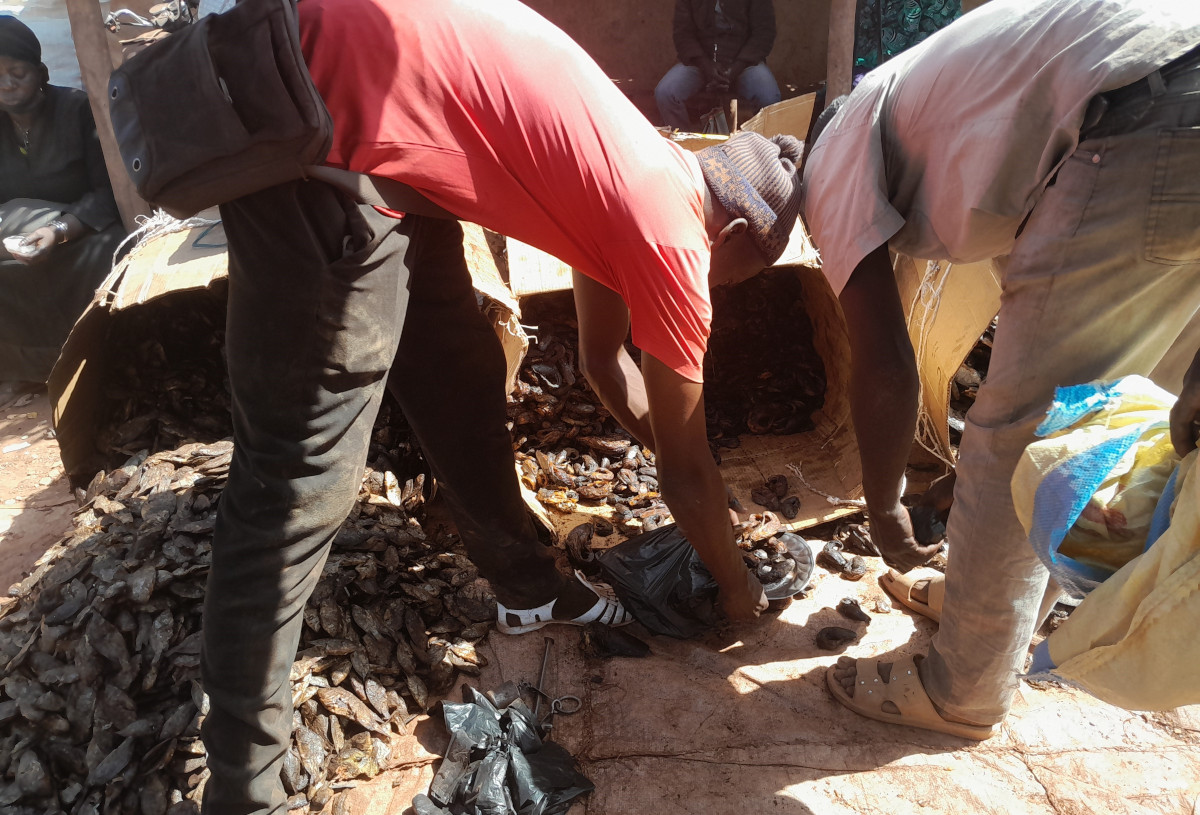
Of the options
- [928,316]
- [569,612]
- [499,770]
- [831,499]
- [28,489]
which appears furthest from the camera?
[28,489]

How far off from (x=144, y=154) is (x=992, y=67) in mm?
1848

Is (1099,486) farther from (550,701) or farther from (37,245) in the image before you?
(37,245)

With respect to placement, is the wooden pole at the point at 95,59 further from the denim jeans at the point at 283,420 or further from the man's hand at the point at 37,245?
the denim jeans at the point at 283,420

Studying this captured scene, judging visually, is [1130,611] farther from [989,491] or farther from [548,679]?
[548,679]

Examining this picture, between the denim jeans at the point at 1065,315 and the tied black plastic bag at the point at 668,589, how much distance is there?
2.86ft

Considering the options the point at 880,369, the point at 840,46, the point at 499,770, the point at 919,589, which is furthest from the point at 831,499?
the point at 840,46

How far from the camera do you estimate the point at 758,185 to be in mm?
2096

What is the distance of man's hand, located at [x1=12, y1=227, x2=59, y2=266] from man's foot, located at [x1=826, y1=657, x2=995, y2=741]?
4.99 m

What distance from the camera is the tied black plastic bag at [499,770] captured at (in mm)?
2205

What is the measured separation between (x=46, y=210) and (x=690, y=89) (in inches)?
204

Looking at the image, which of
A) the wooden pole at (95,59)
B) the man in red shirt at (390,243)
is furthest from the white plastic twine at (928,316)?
the wooden pole at (95,59)

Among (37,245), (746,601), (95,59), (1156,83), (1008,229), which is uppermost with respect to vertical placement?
(1156,83)

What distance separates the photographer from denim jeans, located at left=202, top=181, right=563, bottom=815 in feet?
5.41

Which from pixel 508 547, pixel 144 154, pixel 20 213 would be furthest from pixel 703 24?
pixel 144 154
